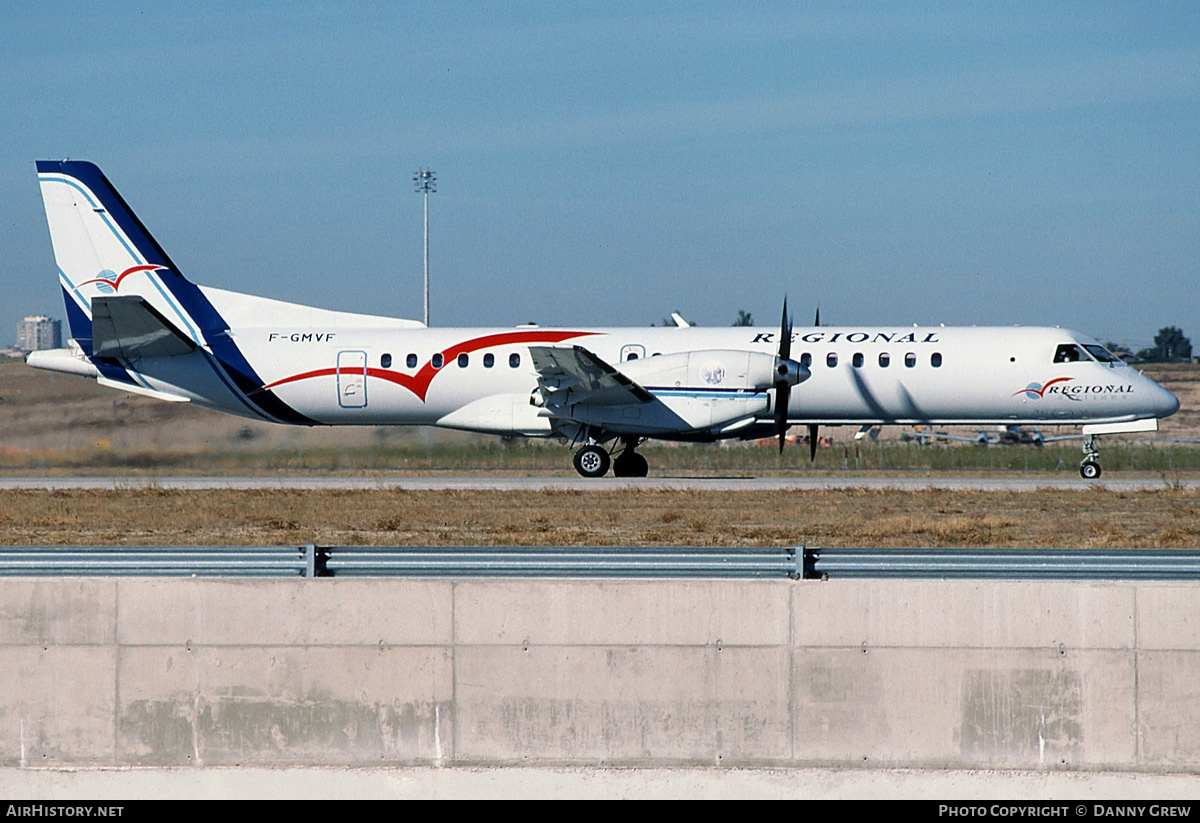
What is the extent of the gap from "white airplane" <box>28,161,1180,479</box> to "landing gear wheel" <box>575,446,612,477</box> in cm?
4

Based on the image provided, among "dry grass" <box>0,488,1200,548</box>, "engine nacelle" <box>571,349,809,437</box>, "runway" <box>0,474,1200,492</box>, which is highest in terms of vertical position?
"engine nacelle" <box>571,349,809,437</box>

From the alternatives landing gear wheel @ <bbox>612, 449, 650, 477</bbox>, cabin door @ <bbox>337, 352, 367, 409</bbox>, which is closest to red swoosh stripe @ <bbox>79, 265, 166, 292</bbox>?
cabin door @ <bbox>337, 352, 367, 409</bbox>

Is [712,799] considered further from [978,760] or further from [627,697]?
[978,760]

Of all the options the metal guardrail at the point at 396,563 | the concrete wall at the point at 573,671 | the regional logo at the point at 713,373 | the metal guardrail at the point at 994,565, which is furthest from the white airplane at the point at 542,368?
the metal guardrail at the point at 994,565

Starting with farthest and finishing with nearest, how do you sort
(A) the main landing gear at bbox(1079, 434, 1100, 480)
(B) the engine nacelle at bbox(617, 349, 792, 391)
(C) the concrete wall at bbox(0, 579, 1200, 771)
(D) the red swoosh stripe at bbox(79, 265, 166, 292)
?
(D) the red swoosh stripe at bbox(79, 265, 166, 292), (A) the main landing gear at bbox(1079, 434, 1100, 480), (B) the engine nacelle at bbox(617, 349, 792, 391), (C) the concrete wall at bbox(0, 579, 1200, 771)

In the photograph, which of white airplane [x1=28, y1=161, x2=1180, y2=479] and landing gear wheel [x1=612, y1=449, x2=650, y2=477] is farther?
landing gear wheel [x1=612, y1=449, x2=650, y2=477]

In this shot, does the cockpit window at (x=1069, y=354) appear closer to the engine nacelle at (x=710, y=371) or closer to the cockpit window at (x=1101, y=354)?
the cockpit window at (x=1101, y=354)

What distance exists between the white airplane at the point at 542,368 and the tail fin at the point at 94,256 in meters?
0.04

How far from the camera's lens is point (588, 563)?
11602mm

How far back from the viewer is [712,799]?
36.7ft

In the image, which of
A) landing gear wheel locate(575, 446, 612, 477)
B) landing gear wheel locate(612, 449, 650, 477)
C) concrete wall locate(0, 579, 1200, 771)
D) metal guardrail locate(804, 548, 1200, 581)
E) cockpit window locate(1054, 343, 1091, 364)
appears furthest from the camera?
landing gear wheel locate(612, 449, 650, 477)

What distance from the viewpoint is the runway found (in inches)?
1178

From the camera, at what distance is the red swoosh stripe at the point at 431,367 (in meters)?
33.0

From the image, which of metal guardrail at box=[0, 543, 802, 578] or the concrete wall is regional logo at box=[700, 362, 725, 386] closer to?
metal guardrail at box=[0, 543, 802, 578]
